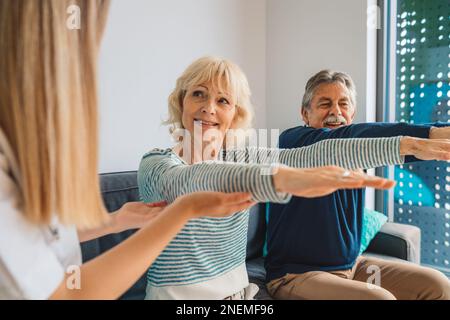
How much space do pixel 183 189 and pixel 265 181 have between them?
161mm

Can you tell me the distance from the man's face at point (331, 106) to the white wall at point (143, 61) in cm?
47

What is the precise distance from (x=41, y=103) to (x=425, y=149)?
0.65 metres

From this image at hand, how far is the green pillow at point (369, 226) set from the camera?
1251mm

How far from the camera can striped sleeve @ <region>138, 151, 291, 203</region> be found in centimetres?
47

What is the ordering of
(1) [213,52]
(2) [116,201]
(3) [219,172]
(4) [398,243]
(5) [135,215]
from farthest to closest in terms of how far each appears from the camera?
(1) [213,52] < (4) [398,243] < (2) [116,201] < (5) [135,215] < (3) [219,172]

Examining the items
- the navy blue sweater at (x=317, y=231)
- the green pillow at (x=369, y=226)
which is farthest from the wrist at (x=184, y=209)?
the green pillow at (x=369, y=226)

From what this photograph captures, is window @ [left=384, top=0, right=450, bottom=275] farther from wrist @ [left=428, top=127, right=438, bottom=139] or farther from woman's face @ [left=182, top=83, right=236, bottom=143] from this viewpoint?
woman's face @ [left=182, top=83, right=236, bottom=143]

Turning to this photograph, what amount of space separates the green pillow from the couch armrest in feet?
0.11

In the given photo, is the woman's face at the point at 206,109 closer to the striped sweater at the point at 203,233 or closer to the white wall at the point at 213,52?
the striped sweater at the point at 203,233

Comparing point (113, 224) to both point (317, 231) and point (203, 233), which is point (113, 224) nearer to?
point (203, 233)

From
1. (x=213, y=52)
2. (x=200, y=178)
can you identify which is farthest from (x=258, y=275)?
(x=213, y=52)

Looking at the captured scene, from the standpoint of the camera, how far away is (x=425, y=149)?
0.69 m


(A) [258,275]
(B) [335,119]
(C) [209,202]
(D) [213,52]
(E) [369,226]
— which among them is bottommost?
(A) [258,275]

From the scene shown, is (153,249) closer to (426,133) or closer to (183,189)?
(183,189)
